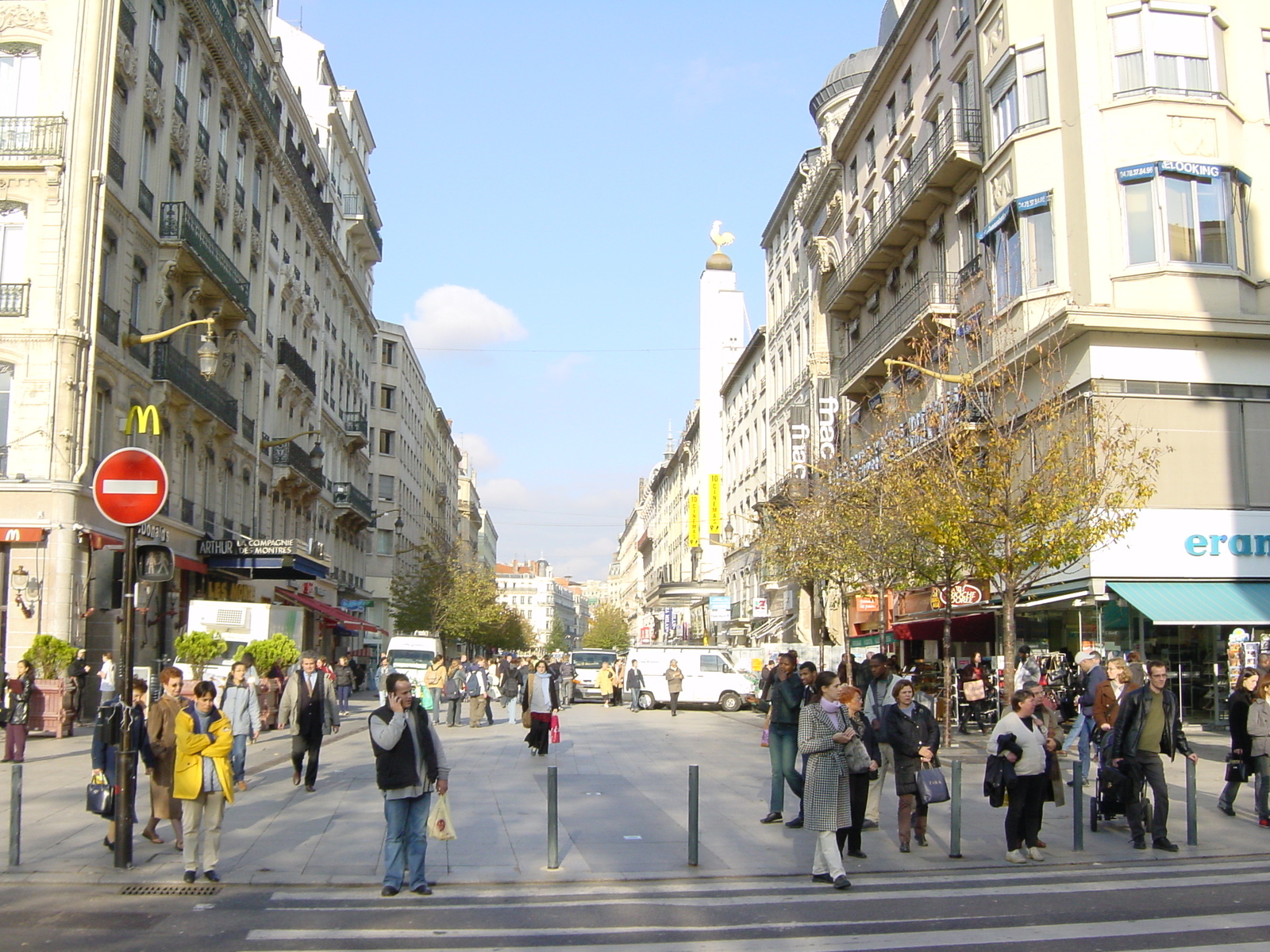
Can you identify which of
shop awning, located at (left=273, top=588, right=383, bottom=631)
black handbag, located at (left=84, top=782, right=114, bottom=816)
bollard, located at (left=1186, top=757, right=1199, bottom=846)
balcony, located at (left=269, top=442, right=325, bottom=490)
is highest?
balcony, located at (left=269, top=442, right=325, bottom=490)

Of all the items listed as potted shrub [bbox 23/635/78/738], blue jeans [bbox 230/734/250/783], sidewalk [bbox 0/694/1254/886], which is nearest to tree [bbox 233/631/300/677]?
potted shrub [bbox 23/635/78/738]

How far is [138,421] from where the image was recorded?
15383 millimetres

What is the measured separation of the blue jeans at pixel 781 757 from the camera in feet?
42.5

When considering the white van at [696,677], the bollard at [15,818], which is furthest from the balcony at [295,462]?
the bollard at [15,818]

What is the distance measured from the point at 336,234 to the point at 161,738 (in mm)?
48507

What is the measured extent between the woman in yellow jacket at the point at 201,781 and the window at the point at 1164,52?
894 inches

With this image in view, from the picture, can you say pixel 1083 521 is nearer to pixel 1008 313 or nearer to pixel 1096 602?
pixel 1096 602

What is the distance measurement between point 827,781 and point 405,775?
3285 millimetres

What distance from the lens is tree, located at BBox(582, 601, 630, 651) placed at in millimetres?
142375

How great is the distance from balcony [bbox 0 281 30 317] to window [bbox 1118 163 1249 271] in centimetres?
2262

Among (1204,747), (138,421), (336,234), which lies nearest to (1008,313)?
(1204,747)

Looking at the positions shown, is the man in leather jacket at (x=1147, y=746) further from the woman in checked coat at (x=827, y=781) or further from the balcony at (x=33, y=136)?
the balcony at (x=33, y=136)

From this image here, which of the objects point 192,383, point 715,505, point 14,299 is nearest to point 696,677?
point 192,383

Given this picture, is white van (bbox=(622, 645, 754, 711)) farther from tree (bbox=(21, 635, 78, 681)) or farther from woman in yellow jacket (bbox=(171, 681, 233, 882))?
woman in yellow jacket (bbox=(171, 681, 233, 882))
